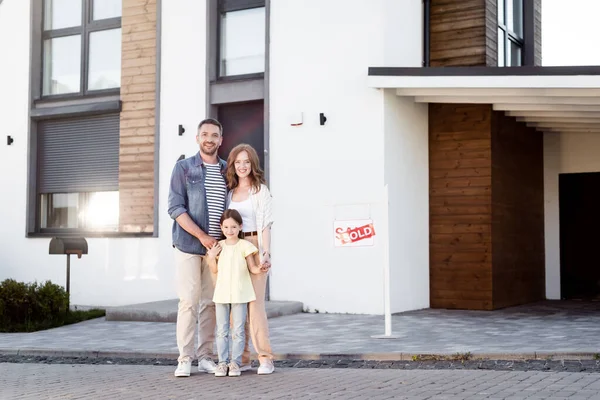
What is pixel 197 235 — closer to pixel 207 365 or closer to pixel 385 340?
pixel 207 365

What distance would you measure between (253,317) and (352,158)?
5.36 metres

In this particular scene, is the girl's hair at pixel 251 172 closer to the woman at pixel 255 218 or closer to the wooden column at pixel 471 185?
the woman at pixel 255 218

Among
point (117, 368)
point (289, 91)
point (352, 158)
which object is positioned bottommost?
point (117, 368)

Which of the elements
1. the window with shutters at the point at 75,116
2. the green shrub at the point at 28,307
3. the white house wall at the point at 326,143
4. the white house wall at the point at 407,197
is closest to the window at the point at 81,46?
the window with shutters at the point at 75,116

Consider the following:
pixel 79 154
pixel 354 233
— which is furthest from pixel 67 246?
pixel 354 233

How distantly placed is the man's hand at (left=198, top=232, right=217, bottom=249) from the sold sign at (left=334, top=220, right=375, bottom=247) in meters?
3.05

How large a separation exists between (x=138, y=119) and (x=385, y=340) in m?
6.69

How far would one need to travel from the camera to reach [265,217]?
6801 millimetres

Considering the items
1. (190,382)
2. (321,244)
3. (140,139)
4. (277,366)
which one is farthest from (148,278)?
(190,382)

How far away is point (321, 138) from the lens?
12.1 meters

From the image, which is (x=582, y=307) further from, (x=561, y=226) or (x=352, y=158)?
(x=352, y=158)

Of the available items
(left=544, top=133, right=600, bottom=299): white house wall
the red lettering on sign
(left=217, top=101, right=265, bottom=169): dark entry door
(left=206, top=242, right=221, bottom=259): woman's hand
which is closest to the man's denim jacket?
(left=206, top=242, right=221, bottom=259): woman's hand

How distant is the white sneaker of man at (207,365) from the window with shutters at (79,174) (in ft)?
25.1

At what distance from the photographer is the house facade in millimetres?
11805
